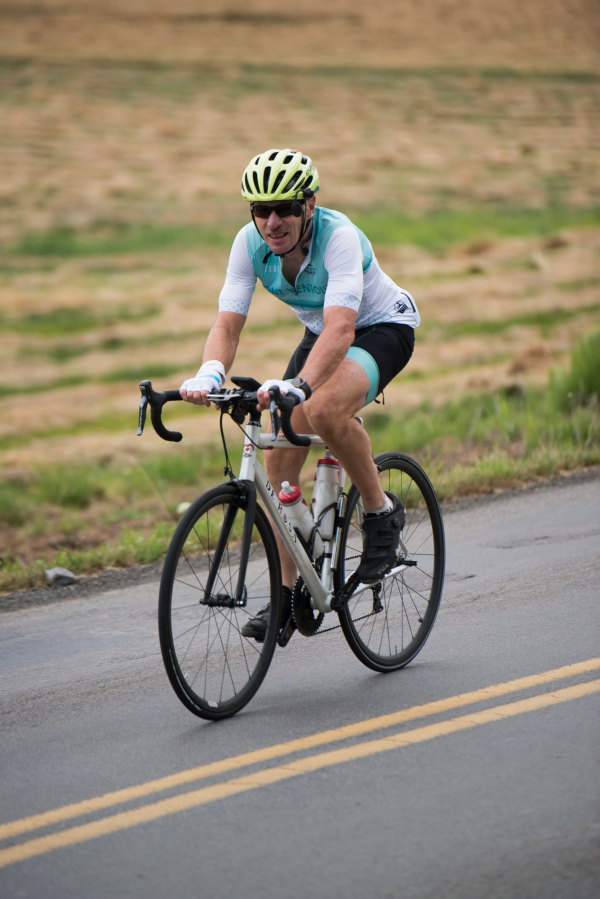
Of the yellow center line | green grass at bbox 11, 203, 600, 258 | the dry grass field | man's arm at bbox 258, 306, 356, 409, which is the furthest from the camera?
green grass at bbox 11, 203, 600, 258

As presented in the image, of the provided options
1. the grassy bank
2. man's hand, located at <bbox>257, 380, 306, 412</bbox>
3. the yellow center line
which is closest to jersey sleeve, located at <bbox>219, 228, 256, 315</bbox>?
man's hand, located at <bbox>257, 380, 306, 412</bbox>

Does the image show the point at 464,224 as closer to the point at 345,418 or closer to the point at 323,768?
the point at 345,418

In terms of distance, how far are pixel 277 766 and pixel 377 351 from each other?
6.03 feet

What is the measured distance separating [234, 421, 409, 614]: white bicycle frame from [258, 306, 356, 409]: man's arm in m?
0.30

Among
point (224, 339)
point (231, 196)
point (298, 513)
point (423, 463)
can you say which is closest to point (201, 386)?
point (224, 339)

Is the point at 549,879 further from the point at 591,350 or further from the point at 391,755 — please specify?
the point at 591,350

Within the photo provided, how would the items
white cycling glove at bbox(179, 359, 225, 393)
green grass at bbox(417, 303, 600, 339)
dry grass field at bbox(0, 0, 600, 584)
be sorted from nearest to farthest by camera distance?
white cycling glove at bbox(179, 359, 225, 393)
dry grass field at bbox(0, 0, 600, 584)
green grass at bbox(417, 303, 600, 339)

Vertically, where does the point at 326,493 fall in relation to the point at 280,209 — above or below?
below

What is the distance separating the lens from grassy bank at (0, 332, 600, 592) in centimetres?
840

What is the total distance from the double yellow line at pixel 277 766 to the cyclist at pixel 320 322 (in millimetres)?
630

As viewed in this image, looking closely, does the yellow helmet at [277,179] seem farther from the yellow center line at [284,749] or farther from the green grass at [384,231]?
the green grass at [384,231]

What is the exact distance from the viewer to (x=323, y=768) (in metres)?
3.86

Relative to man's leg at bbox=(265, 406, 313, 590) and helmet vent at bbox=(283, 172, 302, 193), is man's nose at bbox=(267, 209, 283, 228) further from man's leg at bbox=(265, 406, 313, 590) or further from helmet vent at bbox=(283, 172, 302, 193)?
man's leg at bbox=(265, 406, 313, 590)

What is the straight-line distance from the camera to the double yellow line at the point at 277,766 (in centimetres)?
352
